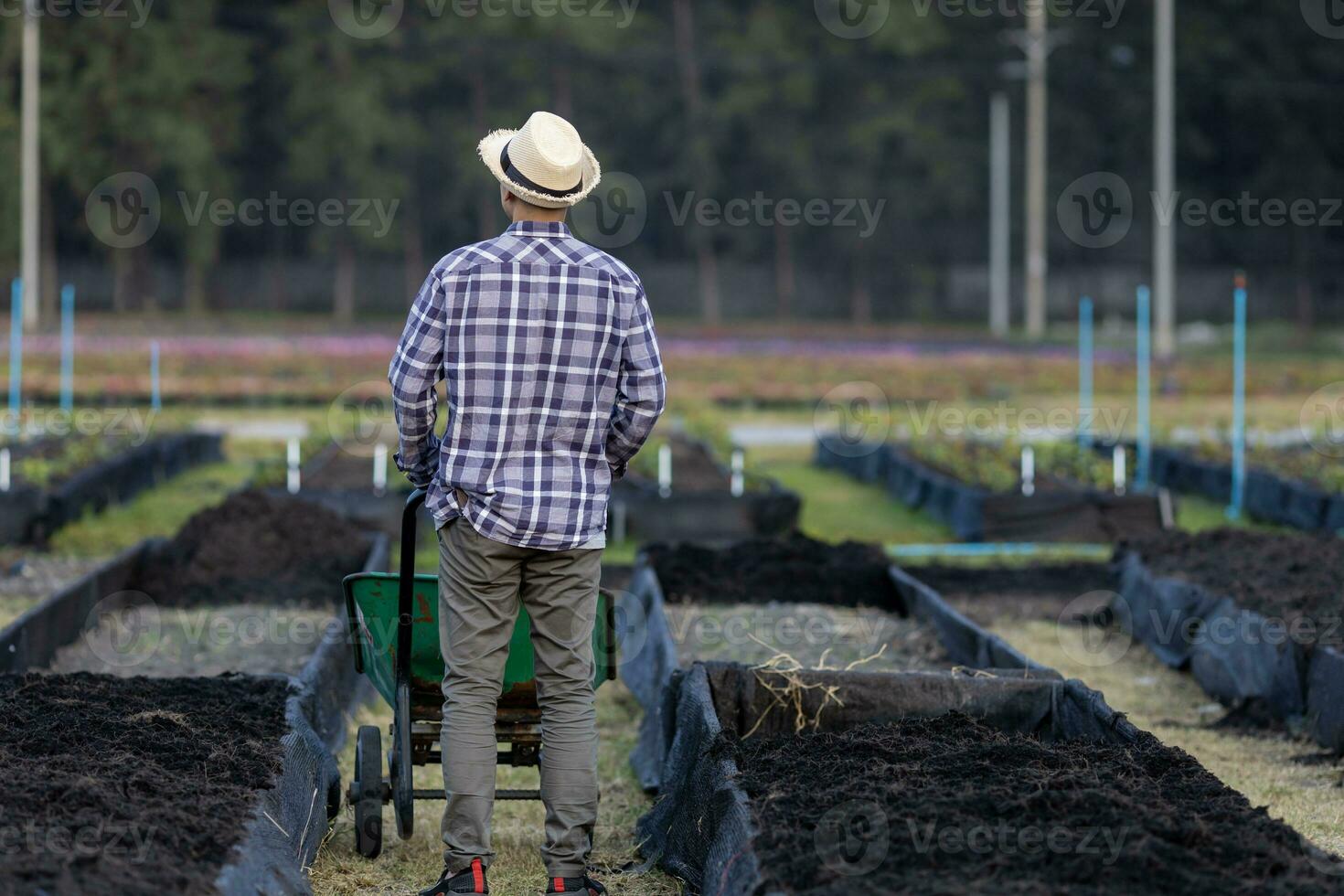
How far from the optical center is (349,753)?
21.3 feet

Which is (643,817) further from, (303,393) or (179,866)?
(303,393)

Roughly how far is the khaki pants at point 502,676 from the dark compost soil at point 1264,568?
3.70m

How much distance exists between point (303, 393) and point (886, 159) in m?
30.5

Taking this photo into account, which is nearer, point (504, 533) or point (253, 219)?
point (504, 533)

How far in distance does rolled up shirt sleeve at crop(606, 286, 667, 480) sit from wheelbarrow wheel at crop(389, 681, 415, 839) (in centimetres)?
100

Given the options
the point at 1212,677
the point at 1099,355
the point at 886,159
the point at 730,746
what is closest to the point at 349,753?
the point at 730,746

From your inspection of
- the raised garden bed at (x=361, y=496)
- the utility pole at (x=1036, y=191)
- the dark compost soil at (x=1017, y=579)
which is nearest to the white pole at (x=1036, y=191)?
the utility pole at (x=1036, y=191)

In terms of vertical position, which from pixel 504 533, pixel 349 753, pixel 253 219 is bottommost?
pixel 349 753

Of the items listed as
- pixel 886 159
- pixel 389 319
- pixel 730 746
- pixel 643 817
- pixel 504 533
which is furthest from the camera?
pixel 886 159

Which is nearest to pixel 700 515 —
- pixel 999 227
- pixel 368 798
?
pixel 368 798

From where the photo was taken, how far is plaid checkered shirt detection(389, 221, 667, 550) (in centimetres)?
438

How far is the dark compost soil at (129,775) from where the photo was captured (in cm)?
377

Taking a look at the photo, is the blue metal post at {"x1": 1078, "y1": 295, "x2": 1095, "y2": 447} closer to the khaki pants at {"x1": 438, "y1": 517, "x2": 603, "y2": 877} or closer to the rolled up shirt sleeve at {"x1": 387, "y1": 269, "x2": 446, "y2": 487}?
the khaki pants at {"x1": 438, "y1": 517, "x2": 603, "y2": 877}

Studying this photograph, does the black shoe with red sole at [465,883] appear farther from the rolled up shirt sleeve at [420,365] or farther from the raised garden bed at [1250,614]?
the raised garden bed at [1250,614]
